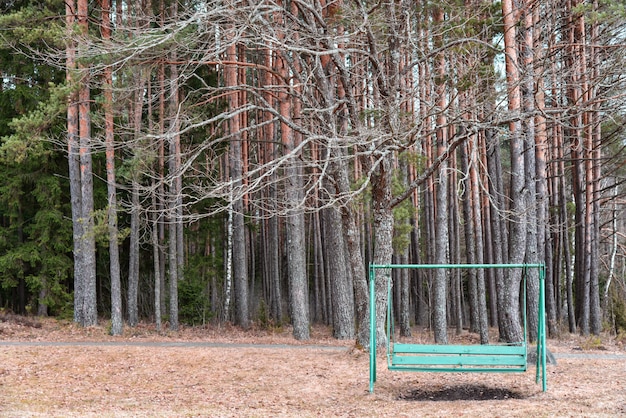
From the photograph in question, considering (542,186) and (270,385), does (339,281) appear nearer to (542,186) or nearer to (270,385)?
(542,186)

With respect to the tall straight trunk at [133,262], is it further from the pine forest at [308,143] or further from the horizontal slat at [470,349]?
the horizontal slat at [470,349]

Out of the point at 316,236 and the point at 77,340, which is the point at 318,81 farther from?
the point at 316,236

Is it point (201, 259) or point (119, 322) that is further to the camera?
point (201, 259)

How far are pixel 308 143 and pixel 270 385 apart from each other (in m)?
11.4

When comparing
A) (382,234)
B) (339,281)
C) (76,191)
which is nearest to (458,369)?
(382,234)

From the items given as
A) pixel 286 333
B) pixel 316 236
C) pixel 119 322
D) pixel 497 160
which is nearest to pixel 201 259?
pixel 316 236

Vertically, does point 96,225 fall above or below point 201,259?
above

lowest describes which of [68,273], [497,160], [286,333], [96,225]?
[286,333]

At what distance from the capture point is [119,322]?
16656 millimetres

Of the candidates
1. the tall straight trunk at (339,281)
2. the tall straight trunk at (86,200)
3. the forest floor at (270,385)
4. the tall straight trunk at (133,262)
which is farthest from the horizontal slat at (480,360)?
the tall straight trunk at (133,262)

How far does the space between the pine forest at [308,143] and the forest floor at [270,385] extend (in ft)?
6.06

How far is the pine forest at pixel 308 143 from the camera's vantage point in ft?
34.7

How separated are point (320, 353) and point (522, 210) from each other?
4.93 meters

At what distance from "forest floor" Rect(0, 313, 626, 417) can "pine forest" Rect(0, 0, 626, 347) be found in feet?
6.06
